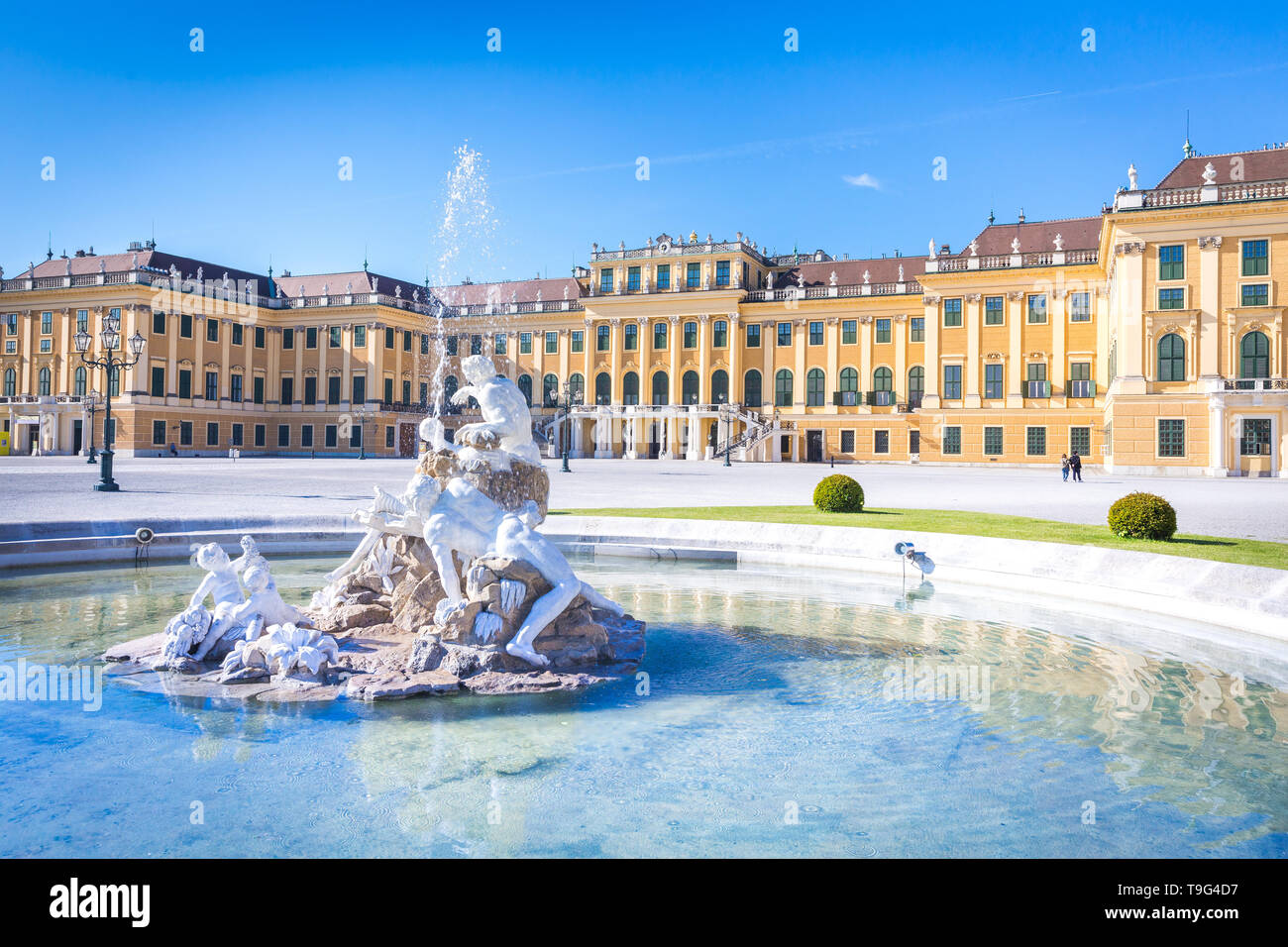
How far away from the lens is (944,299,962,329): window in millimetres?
47688

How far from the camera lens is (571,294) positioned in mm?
62531

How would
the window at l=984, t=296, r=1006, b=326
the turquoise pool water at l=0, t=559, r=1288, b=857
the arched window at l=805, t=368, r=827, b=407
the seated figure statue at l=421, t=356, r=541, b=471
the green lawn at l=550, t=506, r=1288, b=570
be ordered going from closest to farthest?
the turquoise pool water at l=0, t=559, r=1288, b=857 < the seated figure statue at l=421, t=356, r=541, b=471 < the green lawn at l=550, t=506, r=1288, b=570 < the window at l=984, t=296, r=1006, b=326 < the arched window at l=805, t=368, r=827, b=407

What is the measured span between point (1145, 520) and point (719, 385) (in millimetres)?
45336

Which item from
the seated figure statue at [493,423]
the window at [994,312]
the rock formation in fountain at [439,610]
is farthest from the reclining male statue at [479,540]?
the window at [994,312]

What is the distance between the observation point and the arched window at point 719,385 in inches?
2184

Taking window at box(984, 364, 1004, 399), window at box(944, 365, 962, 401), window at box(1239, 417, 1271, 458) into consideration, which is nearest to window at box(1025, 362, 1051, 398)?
window at box(984, 364, 1004, 399)

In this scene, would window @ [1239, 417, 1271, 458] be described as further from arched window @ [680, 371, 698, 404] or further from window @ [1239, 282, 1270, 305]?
arched window @ [680, 371, 698, 404]

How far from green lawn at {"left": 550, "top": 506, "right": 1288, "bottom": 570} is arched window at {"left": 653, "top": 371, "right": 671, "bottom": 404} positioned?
4140 centimetres

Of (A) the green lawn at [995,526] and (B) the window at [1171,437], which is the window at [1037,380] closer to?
(B) the window at [1171,437]

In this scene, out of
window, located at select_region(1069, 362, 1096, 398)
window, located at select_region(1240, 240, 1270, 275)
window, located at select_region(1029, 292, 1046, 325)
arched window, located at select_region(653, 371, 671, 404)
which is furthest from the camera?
arched window, located at select_region(653, 371, 671, 404)

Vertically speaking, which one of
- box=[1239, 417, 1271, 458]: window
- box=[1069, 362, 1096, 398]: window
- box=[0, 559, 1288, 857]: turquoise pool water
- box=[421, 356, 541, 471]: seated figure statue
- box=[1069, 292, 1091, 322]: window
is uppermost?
box=[1069, 292, 1091, 322]: window

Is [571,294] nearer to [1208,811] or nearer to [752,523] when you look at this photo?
[752,523]

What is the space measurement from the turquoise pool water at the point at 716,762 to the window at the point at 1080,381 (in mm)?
41332

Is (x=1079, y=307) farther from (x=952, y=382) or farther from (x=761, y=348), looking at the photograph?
(x=761, y=348)
